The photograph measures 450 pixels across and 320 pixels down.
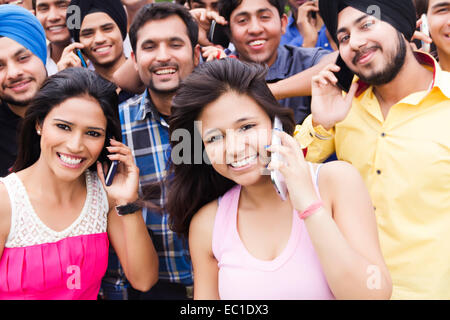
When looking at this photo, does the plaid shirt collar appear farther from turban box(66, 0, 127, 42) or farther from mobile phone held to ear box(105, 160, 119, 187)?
turban box(66, 0, 127, 42)

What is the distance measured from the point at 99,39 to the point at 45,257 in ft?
8.14

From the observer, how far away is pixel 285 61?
4.46 meters

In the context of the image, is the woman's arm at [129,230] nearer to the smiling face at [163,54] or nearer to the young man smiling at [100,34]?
the smiling face at [163,54]

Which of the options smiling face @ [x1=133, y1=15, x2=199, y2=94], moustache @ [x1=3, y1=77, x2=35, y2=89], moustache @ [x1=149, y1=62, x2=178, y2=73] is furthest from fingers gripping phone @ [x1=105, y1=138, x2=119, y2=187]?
moustache @ [x1=3, y1=77, x2=35, y2=89]

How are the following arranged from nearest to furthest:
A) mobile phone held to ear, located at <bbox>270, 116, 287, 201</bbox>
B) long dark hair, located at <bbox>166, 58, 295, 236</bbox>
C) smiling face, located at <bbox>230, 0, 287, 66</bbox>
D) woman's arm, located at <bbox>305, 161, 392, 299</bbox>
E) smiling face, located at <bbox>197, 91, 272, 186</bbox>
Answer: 1. woman's arm, located at <bbox>305, 161, 392, 299</bbox>
2. mobile phone held to ear, located at <bbox>270, 116, 287, 201</bbox>
3. smiling face, located at <bbox>197, 91, 272, 186</bbox>
4. long dark hair, located at <bbox>166, 58, 295, 236</bbox>
5. smiling face, located at <bbox>230, 0, 287, 66</bbox>

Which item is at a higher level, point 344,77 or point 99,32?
point 99,32

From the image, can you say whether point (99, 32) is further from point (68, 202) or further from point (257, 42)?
point (68, 202)

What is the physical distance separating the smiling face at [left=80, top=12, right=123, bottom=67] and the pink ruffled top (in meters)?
1.98

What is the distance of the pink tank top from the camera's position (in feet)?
7.93

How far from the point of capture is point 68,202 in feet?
10.3

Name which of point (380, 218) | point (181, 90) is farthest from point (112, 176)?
point (380, 218)

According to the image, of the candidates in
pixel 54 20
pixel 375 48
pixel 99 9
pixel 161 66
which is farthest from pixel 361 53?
pixel 54 20
